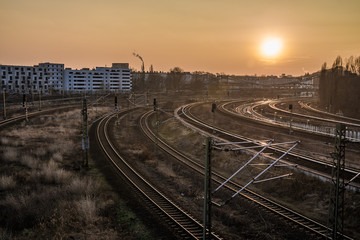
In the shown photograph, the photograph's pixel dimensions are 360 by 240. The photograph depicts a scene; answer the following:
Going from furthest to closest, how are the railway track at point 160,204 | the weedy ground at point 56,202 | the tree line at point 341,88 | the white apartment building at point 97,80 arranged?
the white apartment building at point 97,80 → the tree line at point 341,88 → the railway track at point 160,204 → the weedy ground at point 56,202

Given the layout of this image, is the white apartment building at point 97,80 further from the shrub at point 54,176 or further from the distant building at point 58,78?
the shrub at point 54,176

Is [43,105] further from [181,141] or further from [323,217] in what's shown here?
[323,217]

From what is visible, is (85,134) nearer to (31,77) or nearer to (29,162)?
(29,162)

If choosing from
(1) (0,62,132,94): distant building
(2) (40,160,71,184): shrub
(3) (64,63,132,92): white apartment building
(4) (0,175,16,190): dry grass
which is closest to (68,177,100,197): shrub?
(2) (40,160,71,184): shrub

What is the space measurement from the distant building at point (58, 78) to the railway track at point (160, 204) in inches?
4037

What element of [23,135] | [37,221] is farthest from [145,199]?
[23,135]

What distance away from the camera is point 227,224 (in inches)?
583

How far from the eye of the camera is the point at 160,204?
16.6 metres

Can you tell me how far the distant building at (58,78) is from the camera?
120 m

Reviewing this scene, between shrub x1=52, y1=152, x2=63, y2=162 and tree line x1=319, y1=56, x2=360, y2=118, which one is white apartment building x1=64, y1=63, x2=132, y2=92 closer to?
tree line x1=319, y1=56, x2=360, y2=118

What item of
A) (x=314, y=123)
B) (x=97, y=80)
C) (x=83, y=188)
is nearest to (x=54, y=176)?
(x=83, y=188)

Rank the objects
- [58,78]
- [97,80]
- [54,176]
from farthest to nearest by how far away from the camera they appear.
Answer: [97,80]
[58,78]
[54,176]

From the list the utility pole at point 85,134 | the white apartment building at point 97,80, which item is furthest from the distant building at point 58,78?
the utility pole at point 85,134

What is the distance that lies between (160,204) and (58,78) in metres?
128
